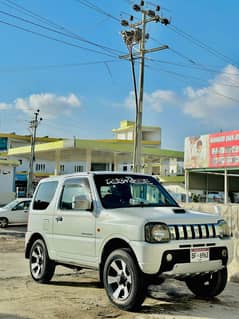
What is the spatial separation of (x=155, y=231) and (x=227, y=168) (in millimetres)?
27126

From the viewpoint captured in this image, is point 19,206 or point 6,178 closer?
point 19,206

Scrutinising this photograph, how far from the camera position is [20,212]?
2367 cm

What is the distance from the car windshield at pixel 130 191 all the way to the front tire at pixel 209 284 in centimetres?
133

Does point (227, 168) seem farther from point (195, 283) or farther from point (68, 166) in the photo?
point (68, 166)

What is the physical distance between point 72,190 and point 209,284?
278 centimetres

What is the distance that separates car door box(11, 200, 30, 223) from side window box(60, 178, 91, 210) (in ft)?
52.2

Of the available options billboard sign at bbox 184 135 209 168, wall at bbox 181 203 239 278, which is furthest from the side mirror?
billboard sign at bbox 184 135 209 168

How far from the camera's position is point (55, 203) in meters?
8.40

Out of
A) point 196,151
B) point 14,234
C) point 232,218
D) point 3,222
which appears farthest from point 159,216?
point 196,151

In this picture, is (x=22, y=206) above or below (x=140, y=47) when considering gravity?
below

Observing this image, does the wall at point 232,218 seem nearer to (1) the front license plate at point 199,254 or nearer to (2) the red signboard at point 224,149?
(1) the front license plate at point 199,254

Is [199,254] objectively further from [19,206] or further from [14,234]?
[19,206]

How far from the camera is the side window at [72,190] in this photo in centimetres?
776

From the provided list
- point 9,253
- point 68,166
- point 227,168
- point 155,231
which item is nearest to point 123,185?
point 155,231
